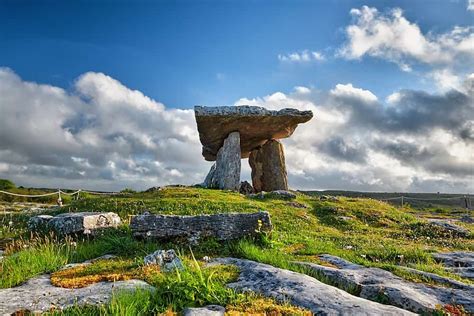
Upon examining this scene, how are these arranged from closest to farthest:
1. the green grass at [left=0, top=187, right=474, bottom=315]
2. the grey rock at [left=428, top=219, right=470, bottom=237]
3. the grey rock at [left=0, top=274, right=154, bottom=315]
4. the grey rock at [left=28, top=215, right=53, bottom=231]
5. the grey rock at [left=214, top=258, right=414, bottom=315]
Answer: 1. the grey rock at [left=214, top=258, right=414, bottom=315]
2. the grey rock at [left=0, top=274, right=154, bottom=315]
3. the green grass at [left=0, top=187, right=474, bottom=315]
4. the grey rock at [left=28, top=215, right=53, bottom=231]
5. the grey rock at [left=428, top=219, right=470, bottom=237]

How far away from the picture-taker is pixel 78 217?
12.6 m

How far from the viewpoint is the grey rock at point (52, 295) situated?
18.4ft

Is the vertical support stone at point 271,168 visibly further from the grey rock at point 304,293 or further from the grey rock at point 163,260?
the grey rock at point 304,293

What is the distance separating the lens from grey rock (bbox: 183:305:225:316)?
518cm

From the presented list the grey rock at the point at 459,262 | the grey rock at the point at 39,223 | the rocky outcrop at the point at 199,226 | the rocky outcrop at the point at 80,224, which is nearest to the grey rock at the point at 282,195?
the rocky outcrop at the point at 80,224

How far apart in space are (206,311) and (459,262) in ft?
29.4

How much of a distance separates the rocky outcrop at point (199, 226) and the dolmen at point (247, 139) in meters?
17.6

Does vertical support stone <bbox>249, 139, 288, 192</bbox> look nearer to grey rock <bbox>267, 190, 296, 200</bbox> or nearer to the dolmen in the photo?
the dolmen

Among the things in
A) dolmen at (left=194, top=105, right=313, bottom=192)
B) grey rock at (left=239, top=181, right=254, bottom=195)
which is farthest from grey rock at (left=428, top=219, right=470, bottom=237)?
grey rock at (left=239, top=181, right=254, bottom=195)

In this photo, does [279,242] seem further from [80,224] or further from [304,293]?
[80,224]

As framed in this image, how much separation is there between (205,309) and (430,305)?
138 inches

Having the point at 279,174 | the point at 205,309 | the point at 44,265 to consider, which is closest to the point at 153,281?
the point at 205,309

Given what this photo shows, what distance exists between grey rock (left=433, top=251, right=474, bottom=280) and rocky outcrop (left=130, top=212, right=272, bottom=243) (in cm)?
474

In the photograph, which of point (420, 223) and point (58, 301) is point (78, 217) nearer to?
point (58, 301)
